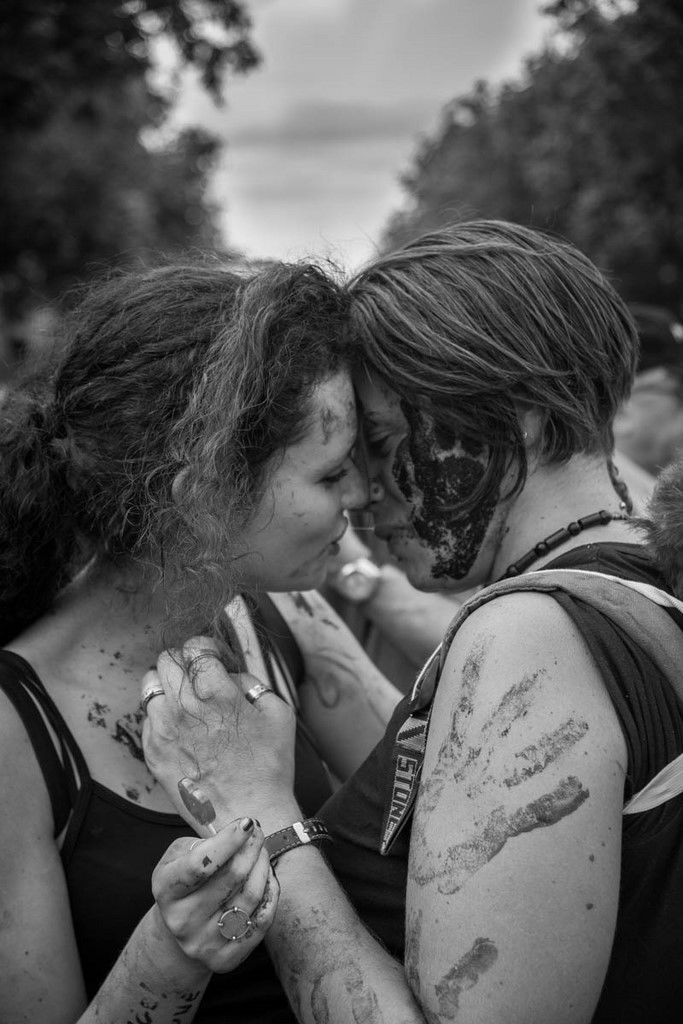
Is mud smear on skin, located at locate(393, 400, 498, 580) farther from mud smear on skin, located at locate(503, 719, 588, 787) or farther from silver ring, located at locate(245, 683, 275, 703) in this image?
mud smear on skin, located at locate(503, 719, 588, 787)

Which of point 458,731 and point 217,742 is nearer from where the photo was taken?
point 458,731

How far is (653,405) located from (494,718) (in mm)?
3658

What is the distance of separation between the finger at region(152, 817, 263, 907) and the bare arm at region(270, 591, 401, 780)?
108 centimetres

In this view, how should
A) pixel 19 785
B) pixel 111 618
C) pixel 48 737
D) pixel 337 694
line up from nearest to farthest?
pixel 19 785
pixel 48 737
pixel 111 618
pixel 337 694

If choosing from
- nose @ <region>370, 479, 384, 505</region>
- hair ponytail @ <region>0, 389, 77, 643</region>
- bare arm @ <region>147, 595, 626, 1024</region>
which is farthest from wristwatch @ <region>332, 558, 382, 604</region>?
bare arm @ <region>147, 595, 626, 1024</region>

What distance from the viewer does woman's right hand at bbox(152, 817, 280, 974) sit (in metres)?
1.49

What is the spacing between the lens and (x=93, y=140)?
1972 cm

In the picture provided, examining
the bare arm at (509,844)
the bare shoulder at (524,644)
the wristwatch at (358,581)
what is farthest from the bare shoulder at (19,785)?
the wristwatch at (358,581)

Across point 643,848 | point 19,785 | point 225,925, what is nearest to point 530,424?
point 643,848

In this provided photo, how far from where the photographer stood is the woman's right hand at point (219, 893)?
1.49 metres

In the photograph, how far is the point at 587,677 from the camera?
4.74 feet

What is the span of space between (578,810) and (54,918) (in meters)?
1.04

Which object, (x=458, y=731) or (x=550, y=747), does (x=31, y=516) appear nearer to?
(x=458, y=731)

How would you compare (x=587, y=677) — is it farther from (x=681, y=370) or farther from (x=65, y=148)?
(x=65, y=148)
